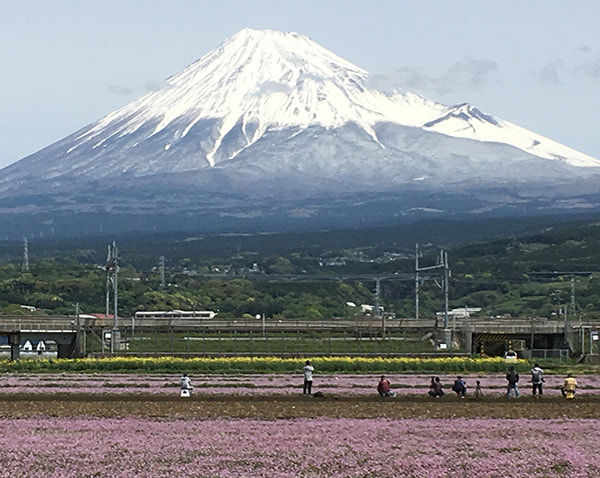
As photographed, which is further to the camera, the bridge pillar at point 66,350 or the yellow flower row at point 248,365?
the bridge pillar at point 66,350

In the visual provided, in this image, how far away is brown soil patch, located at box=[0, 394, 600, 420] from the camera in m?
44.7

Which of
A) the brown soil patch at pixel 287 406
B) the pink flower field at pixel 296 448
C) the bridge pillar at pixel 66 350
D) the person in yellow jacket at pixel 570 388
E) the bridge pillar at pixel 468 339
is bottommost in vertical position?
the pink flower field at pixel 296 448

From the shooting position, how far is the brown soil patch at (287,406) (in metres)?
44.7

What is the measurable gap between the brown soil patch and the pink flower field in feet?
8.09

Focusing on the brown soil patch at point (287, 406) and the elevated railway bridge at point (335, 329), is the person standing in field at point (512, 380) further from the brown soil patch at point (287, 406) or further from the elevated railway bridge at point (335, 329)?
the elevated railway bridge at point (335, 329)

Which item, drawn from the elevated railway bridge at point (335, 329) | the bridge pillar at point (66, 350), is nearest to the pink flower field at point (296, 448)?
the elevated railway bridge at point (335, 329)

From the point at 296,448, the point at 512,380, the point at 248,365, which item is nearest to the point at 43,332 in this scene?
the point at 248,365

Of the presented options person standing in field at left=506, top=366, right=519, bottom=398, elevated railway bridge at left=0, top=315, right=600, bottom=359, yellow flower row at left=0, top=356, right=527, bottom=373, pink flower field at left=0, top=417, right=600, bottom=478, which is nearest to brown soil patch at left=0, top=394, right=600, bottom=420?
person standing in field at left=506, top=366, right=519, bottom=398

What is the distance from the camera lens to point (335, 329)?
347 ft

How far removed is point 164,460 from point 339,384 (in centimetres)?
3041

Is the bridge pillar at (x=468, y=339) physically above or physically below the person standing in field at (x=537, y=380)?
above

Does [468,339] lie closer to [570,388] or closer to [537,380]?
[537,380]

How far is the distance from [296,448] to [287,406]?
13.6 meters

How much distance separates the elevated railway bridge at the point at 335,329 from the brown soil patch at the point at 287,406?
4217 centimetres
